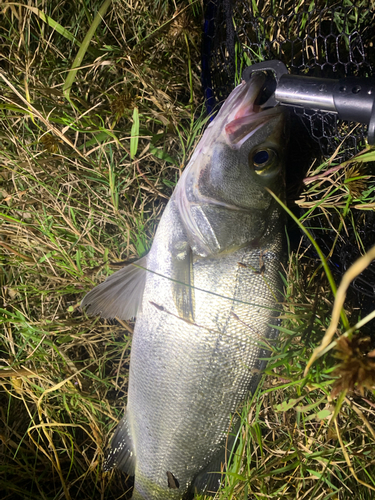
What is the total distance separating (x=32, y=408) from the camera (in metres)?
2.68

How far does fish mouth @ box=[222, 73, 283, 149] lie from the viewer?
171 centimetres

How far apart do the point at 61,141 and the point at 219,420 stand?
216cm

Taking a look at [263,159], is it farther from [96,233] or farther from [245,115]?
[96,233]

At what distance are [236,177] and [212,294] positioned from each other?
2.14 feet

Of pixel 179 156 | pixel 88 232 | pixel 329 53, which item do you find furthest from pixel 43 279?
pixel 329 53

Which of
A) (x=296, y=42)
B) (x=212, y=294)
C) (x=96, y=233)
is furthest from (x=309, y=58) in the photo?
(x=96, y=233)

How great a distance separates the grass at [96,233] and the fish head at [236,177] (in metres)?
0.43

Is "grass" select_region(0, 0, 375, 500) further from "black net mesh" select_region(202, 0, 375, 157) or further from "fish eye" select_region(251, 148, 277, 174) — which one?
"fish eye" select_region(251, 148, 277, 174)

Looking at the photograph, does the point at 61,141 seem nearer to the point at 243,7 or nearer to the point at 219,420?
the point at 243,7

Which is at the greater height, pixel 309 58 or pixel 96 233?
pixel 309 58

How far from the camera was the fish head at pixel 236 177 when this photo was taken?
1720mm

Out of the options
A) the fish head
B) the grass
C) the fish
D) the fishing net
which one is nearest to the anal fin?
the fish

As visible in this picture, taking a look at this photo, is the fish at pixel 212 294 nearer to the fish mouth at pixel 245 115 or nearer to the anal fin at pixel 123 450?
the fish mouth at pixel 245 115

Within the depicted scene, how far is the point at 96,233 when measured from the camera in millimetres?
2543
